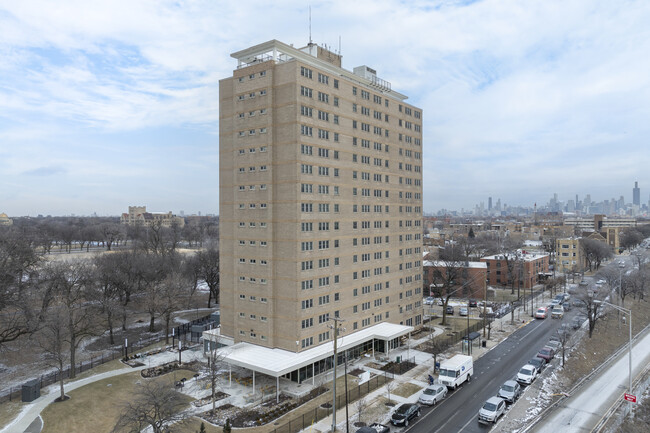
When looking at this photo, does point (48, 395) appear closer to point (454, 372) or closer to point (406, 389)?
point (406, 389)

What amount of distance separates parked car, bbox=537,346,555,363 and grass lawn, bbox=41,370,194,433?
41973mm

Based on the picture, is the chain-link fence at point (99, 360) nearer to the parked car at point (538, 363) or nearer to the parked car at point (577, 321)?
the parked car at point (538, 363)

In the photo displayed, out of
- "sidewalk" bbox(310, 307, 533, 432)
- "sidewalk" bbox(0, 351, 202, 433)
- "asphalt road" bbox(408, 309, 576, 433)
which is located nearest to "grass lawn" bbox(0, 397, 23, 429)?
"sidewalk" bbox(0, 351, 202, 433)

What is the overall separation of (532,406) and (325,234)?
27.1 meters

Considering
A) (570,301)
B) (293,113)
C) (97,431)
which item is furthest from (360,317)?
(570,301)

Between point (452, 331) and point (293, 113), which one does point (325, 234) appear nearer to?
point (293, 113)

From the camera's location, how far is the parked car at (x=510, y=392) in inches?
1455

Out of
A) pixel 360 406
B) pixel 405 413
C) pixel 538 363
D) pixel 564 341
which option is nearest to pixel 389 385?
pixel 360 406

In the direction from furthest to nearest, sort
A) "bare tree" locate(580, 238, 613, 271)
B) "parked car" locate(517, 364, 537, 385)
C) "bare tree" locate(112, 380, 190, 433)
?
1. "bare tree" locate(580, 238, 613, 271)
2. "parked car" locate(517, 364, 537, 385)
3. "bare tree" locate(112, 380, 190, 433)

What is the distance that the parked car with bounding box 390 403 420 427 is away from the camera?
32.9 meters

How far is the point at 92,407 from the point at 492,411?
119 feet

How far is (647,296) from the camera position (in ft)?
295

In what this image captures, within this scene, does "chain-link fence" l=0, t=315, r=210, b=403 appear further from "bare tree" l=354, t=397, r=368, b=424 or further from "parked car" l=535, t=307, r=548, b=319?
"parked car" l=535, t=307, r=548, b=319

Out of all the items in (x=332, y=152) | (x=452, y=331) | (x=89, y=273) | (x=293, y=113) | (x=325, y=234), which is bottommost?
(x=452, y=331)
